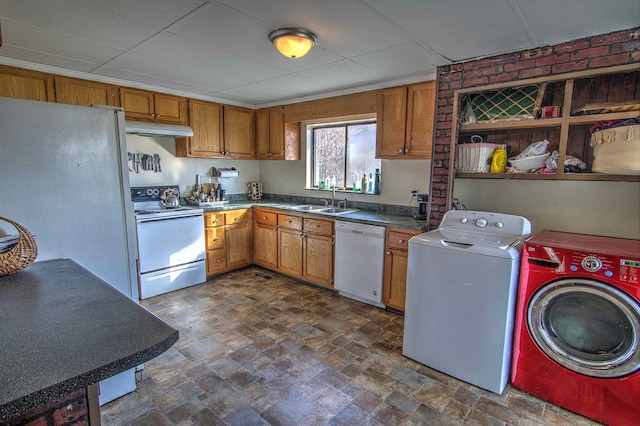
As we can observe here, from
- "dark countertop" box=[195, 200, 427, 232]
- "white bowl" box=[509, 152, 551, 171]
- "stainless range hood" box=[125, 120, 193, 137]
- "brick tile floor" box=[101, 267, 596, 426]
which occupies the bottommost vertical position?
"brick tile floor" box=[101, 267, 596, 426]

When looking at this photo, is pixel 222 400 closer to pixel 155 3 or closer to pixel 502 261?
pixel 502 261

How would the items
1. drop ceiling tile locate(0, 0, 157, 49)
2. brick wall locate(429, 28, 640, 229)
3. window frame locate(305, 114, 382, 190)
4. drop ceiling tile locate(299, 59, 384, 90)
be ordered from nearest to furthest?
drop ceiling tile locate(0, 0, 157, 49)
brick wall locate(429, 28, 640, 229)
drop ceiling tile locate(299, 59, 384, 90)
window frame locate(305, 114, 382, 190)

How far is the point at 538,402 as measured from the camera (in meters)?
2.01

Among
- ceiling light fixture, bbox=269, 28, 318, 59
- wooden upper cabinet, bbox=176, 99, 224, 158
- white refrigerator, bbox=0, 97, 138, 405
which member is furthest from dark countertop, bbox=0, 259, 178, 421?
wooden upper cabinet, bbox=176, 99, 224, 158

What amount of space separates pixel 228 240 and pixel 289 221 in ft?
2.84

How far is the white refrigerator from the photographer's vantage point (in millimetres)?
→ 1640

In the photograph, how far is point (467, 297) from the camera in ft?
7.02

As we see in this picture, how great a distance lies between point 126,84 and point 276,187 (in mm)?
2291

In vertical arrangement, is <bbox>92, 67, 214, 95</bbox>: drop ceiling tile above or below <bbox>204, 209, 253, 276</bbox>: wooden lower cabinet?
above

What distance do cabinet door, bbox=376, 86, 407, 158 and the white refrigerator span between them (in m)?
2.35

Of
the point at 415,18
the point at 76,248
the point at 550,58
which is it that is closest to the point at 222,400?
the point at 76,248

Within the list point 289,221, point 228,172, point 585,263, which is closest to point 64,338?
point 585,263

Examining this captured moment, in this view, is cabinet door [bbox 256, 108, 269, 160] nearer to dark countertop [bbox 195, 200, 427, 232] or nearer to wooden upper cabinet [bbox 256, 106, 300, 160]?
wooden upper cabinet [bbox 256, 106, 300, 160]

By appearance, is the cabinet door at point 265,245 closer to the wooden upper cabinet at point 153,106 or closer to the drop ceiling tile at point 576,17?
the wooden upper cabinet at point 153,106
